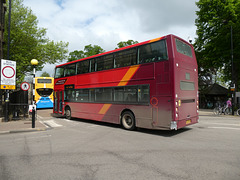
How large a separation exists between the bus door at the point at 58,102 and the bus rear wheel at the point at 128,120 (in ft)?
21.7

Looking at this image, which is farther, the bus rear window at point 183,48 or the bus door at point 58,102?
the bus door at point 58,102

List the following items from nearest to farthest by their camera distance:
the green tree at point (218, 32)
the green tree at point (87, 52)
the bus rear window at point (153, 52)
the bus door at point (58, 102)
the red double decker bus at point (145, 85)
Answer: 1. the red double decker bus at point (145, 85)
2. the bus rear window at point (153, 52)
3. the bus door at point (58, 102)
4. the green tree at point (218, 32)
5. the green tree at point (87, 52)

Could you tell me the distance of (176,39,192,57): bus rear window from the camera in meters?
7.32

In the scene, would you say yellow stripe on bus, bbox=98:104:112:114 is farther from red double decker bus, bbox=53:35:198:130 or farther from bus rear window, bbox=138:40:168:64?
bus rear window, bbox=138:40:168:64

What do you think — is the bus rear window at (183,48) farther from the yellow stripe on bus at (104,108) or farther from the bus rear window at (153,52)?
the yellow stripe on bus at (104,108)

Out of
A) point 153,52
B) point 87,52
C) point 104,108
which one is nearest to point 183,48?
point 153,52

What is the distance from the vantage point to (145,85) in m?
7.67

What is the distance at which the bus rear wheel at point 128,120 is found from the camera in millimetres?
8258

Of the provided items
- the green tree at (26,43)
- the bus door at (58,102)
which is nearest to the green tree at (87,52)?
the green tree at (26,43)

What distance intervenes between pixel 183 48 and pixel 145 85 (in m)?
2.26

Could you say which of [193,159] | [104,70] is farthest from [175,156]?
[104,70]

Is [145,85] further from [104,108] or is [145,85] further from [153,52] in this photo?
[104,108]

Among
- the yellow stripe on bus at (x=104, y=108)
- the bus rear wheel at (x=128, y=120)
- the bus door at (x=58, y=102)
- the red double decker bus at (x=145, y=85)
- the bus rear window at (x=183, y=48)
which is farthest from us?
the bus door at (x=58, y=102)

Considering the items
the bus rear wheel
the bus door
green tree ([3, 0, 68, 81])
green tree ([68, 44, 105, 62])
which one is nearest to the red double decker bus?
the bus rear wheel
